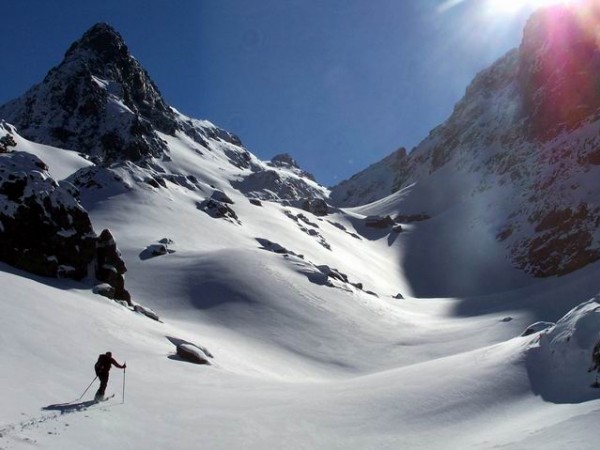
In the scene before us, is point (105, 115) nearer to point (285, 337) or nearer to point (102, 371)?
point (285, 337)

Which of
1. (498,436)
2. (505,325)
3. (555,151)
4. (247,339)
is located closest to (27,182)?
(247,339)

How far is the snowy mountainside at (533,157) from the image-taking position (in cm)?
8144

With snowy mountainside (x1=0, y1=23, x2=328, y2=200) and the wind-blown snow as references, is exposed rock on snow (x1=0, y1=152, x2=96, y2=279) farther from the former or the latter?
snowy mountainside (x1=0, y1=23, x2=328, y2=200)

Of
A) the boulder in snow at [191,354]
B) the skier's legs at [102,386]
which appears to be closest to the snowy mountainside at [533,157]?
the boulder in snow at [191,354]

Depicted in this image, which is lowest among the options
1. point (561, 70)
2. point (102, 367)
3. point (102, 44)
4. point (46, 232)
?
point (102, 367)

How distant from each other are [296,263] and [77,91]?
126m

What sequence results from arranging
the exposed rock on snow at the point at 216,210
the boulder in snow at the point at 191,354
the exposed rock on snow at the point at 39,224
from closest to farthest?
the boulder in snow at the point at 191,354 → the exposed rock on snow at the point at 39,224 → the exposed rock on snow at the point at 216,210

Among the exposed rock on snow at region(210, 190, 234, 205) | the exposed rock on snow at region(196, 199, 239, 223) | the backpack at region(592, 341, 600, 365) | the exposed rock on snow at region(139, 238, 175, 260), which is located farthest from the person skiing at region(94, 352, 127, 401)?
the exposed rock on snow at region(210, 190, 234, 205)

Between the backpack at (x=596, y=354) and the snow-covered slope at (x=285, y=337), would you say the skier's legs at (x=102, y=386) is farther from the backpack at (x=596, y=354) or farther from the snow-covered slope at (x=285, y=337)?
the backpack at (x=596, y=354)

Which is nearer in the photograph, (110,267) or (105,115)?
(110,267)

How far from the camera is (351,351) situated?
37.9 metres

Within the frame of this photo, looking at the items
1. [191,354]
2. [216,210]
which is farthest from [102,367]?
[216,210]

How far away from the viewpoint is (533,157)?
10938 centimetres

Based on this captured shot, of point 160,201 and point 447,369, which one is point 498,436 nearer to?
point 447,369
